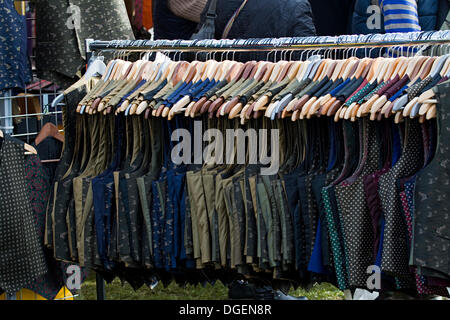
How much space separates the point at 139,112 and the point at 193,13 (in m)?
1.47

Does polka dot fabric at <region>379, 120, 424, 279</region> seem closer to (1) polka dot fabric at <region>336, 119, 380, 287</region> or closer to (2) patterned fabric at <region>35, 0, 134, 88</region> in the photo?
(1) polka dot fabric at <region>336, 119, 380, 287</region>

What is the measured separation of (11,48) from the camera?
418 centimetres

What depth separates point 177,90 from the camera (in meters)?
3.38

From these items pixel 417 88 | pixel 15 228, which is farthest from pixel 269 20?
pixel 15 228

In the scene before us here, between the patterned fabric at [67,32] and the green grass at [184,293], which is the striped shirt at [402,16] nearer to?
the patterned fabric at [67,32]

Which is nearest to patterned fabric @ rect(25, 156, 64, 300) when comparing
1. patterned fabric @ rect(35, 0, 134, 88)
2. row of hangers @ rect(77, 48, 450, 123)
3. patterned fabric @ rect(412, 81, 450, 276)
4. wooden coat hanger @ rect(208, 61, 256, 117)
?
row of hangers @ rect(77, 48, 450, 123)

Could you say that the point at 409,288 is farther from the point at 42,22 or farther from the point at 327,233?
the point at 42,22

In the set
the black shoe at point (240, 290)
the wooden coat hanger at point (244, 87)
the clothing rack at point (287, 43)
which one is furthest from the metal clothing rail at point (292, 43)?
the black shoe at point (240, 290)

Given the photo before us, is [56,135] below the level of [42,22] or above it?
below

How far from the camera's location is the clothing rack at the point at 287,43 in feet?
9.96

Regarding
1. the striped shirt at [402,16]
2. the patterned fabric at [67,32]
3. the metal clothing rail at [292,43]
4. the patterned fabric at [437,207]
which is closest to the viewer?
the patterned fabric at [437,207]

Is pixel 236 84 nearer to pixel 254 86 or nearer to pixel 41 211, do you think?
pixel 254 86

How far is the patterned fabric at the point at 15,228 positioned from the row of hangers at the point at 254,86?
436 millimetres

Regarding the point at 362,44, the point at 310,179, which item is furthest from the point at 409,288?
the point at 362,44
